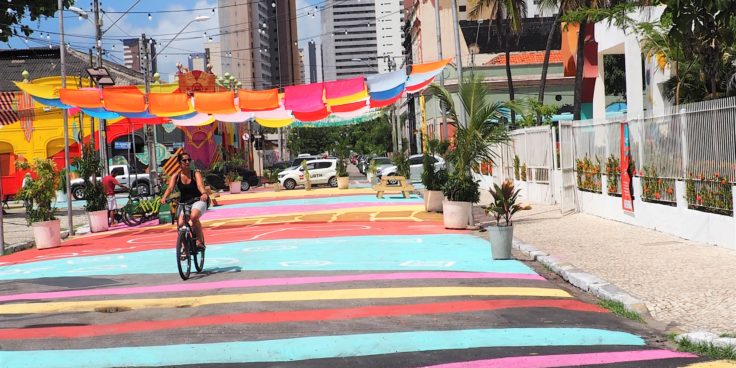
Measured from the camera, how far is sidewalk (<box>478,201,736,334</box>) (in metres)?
8.57

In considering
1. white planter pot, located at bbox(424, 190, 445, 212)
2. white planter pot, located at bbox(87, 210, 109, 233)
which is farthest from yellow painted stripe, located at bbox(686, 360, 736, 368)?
white planter pot, located at bbox(87, 210, 109, 233)

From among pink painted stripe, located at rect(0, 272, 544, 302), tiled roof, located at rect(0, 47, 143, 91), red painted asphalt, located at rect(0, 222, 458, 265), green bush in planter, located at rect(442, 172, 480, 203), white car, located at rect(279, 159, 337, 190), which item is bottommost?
pink painted stripe, located at rect(0, 272, 544, 302)

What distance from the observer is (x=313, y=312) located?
9203mm

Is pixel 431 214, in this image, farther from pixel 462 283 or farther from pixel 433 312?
pixel 433 312

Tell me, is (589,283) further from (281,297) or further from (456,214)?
(456,214)

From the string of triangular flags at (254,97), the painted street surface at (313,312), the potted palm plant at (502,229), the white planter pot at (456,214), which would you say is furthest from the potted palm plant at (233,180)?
the potted palm plant at (502,229)

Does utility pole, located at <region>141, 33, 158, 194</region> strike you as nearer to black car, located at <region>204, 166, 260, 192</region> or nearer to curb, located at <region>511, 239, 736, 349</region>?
black car, located at <region>204, 166, 260, 192</region>

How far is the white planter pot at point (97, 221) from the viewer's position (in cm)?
2489

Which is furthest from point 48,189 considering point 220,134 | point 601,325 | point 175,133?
point 220,134

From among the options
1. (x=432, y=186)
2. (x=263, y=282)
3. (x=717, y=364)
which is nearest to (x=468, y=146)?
(x=432, y=186)

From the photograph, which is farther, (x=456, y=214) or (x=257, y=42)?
(x=257, y=42)

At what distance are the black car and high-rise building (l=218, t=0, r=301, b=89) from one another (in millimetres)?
98773

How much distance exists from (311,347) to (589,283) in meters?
4.61

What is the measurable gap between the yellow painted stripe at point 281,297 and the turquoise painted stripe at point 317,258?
6.49 feet
